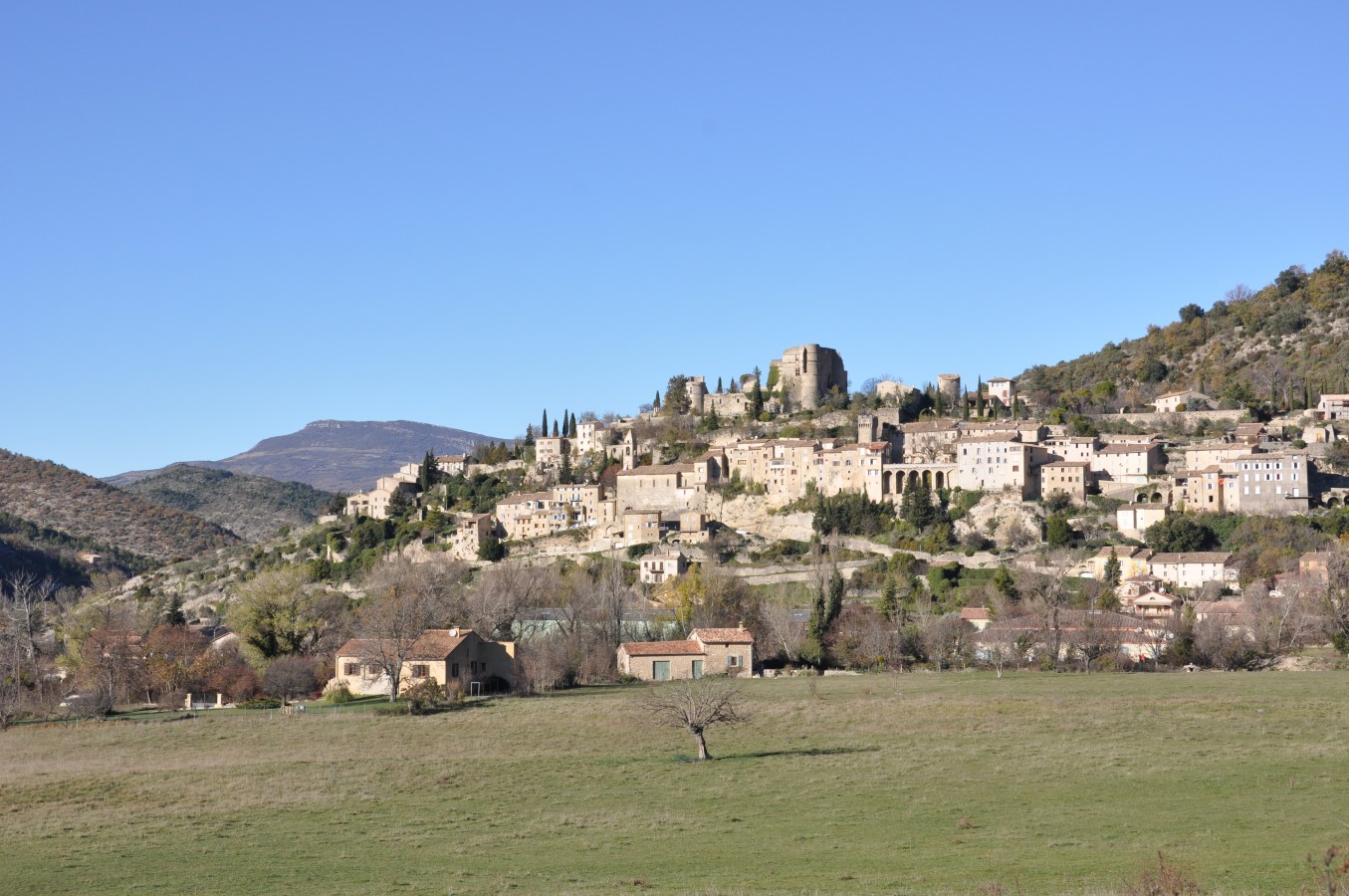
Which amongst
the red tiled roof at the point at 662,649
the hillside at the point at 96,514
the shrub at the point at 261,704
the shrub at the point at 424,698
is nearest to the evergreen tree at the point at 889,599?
the red tiled roof at the point at 662,649

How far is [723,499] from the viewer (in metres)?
96.6

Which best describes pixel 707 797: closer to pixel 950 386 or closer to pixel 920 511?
pixel 920 511

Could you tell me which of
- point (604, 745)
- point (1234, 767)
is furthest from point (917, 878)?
point (604, 745)

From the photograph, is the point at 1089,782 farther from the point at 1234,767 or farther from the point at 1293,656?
the point at 1293,656

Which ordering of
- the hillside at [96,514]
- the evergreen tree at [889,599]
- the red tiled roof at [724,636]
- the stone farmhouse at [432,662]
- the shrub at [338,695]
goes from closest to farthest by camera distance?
1. the shrub at [338,695]
2. the stone farmhouse at [432,662]
3. the red tiled roof at [724,636]
4. the evergreen tree at [889,599]
5. the hillside at [96,514]

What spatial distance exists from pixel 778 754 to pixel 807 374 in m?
83.2

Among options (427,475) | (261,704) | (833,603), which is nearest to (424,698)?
(261,704)

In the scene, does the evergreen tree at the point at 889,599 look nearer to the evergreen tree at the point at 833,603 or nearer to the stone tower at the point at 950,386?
the evergreen tree at the point at 833,603

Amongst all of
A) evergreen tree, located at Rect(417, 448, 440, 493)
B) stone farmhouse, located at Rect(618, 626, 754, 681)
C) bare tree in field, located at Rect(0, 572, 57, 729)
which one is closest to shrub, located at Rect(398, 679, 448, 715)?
stone farmhouse, located at Rect(618, 626, 754, 681)

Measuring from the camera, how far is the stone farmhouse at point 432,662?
48844mm

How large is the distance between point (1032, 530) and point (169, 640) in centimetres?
4697

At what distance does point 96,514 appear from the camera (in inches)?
6885

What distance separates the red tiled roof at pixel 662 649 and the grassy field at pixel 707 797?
1169 centimetres

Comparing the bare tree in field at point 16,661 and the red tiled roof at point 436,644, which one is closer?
the bare tree in field at point 16,661
